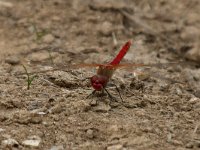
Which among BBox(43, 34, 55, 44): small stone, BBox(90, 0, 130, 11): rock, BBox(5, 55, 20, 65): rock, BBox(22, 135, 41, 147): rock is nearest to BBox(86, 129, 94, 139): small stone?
BBox(22, 135, 41, 147): rock

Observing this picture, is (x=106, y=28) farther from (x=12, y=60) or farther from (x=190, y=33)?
(x=12, y=60)

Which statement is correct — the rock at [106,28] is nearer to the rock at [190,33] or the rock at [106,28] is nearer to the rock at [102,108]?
the rock at [190,33]

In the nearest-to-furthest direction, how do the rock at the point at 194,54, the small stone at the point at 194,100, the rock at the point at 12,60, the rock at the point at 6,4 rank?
the small stone at the point at 194,100, the rock at the point at 12,60, the rock at the point at 194,54, the rock at the point at 6,4

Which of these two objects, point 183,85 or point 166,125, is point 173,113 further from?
point 183,85

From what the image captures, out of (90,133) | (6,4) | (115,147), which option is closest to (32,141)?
(90,133)

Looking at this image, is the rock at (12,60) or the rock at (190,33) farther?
the rock at (190,33)

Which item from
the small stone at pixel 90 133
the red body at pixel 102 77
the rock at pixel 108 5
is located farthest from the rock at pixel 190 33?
the small stone at pixel 90 133
